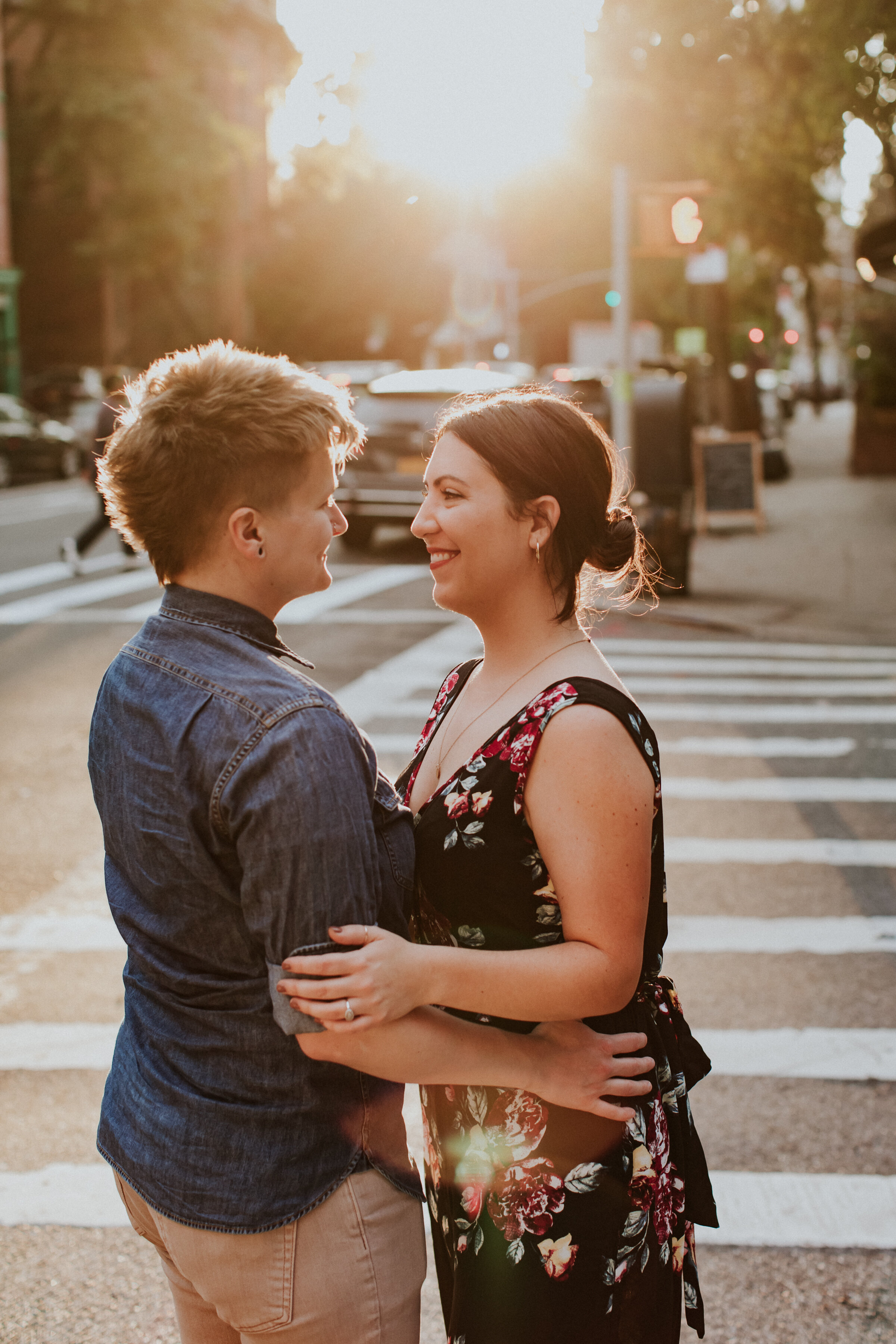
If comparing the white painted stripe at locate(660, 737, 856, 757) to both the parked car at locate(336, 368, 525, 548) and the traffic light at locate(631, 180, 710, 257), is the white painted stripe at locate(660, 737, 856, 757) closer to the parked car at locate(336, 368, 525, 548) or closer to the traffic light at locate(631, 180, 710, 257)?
the parked car at locate(336, 368, 525, 548)

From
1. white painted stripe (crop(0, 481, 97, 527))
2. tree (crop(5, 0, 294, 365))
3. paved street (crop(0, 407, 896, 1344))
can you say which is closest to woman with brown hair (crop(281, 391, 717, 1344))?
paved street (crop(0, 407, 896, 1344))

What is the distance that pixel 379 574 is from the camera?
15344mm

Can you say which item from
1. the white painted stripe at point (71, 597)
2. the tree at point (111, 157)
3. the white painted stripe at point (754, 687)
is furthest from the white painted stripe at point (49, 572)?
the tree at point (111, 157)

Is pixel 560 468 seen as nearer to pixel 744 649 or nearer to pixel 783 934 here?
pixel 783 934

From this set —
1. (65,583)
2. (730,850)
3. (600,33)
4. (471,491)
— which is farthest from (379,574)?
(471,491)

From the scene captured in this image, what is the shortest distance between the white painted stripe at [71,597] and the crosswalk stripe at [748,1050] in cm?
767

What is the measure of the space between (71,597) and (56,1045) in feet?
31.8

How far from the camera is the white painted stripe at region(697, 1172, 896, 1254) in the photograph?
3314 millimetres

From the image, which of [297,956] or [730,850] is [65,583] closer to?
[730,850]

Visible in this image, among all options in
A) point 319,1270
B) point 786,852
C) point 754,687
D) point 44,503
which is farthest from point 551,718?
point 44,503

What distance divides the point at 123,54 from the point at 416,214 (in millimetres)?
9474

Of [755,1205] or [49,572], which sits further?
[49,572]

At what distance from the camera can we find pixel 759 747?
27.0ft

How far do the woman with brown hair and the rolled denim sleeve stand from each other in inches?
6.8
